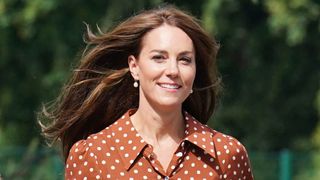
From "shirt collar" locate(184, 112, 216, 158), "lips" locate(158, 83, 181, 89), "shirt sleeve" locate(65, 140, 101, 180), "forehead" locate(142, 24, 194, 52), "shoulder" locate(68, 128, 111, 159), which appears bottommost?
"shirt sleeve" locate(65, 140, 101, 180)

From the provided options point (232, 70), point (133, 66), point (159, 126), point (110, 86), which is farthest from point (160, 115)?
point (232, 70)

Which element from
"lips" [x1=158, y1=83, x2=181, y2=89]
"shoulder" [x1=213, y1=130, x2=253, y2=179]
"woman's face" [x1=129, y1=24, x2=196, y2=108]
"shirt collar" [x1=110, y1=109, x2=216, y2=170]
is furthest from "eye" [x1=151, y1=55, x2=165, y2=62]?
"shoulder" [x1=213, y1=130, x2=253, y2=179]

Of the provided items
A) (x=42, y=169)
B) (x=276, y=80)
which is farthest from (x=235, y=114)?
(x=42, y=169)

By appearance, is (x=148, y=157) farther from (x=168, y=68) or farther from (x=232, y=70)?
(x=232, y=70)

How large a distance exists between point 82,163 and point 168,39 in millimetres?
603

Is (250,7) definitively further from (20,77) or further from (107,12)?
(20,77)

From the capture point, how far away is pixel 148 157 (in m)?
4.38

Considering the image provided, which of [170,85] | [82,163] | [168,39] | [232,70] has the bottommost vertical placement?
[232,70]

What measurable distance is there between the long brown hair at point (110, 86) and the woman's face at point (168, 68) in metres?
0.13

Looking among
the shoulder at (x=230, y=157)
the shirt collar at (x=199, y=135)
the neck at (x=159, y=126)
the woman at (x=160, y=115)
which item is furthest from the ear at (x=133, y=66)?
the shoulder at (x=230, y=157)

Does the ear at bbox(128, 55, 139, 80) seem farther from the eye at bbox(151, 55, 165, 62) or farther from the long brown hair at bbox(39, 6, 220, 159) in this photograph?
the eye at bbox(151, 55, 165, 62)

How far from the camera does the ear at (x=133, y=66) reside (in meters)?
4.60

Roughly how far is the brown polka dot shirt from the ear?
18cm

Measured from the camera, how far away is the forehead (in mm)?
4406
